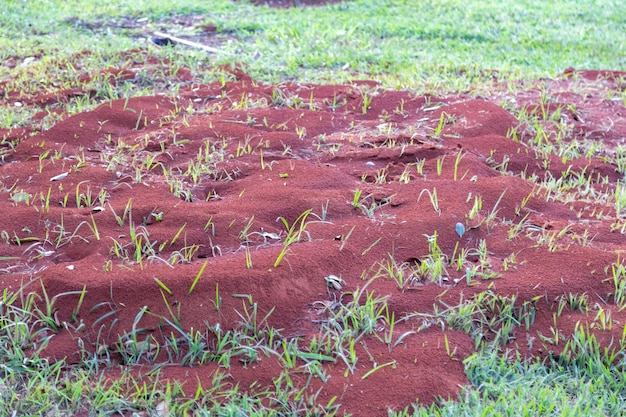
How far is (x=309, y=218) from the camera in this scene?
3.16 m

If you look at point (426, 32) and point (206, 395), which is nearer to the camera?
point (206, 395)

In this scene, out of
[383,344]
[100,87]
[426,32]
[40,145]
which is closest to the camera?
[383,344]

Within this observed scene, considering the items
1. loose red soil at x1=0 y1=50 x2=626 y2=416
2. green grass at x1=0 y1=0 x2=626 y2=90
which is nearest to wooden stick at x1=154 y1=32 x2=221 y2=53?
green grass at x1=0 y1=0 x2=626 y2=90

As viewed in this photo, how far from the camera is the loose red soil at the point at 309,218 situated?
2535 millimetres

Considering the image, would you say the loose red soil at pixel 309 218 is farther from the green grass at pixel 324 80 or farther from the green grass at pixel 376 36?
the green grass at pixel 376 36

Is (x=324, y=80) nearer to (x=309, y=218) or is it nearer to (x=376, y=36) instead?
(x=376, y=36)

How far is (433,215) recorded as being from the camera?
3154 millimetres

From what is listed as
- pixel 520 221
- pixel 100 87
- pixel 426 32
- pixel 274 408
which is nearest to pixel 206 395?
pixel 274 408

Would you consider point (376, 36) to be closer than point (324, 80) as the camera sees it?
No

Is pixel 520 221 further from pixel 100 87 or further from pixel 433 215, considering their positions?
pixel 100 87

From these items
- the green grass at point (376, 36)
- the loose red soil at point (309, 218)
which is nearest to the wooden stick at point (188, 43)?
the green grass at point (376, 36)

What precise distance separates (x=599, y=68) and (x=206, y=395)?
563 centimetres

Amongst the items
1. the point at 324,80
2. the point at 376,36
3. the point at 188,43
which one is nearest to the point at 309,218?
the point at 324,80

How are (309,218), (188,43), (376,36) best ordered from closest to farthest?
(309,218) < (188,43) < (376,36)
